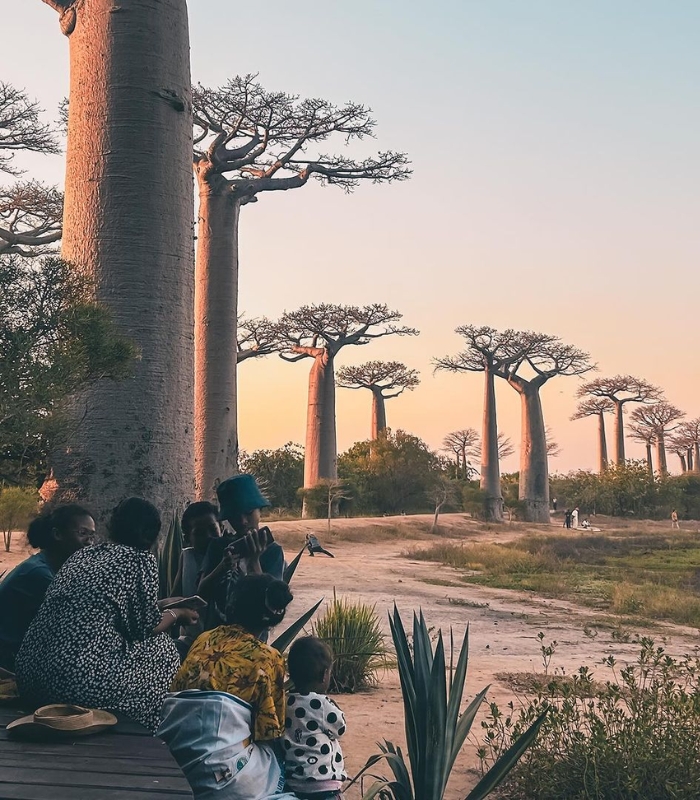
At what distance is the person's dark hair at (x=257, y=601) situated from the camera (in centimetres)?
252

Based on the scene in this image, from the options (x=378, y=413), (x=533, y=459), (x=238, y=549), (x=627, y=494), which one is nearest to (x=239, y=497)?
(x=238, y=549)

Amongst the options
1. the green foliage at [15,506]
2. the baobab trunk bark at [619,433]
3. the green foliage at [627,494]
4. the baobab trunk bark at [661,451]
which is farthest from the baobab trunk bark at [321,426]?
the baobab trunk bark at [661,451]

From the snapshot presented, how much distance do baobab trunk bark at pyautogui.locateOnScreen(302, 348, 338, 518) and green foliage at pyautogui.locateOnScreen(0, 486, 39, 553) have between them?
11.6 meters

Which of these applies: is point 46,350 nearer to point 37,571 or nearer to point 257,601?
point 37,571

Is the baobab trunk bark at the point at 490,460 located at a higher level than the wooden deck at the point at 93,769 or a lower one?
higher

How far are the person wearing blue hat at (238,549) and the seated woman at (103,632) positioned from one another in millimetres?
303

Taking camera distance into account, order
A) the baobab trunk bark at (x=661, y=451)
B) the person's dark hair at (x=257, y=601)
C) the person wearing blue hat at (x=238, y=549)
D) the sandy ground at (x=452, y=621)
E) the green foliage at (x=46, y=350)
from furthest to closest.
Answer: the baobab trunk bark at (x=661, y=451) < the green foliage at (x=46, y=350) < the sandy ground at (x=452, y=621) < the person wearing blue hat at (x=238, y=549) < the person's dark hair at (x=257, y=601)

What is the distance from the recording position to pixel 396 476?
1275 inches

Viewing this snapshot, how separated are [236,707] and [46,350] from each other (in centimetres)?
438

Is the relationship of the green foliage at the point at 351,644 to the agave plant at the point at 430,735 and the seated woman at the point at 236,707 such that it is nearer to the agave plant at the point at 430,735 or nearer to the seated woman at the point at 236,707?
the agave plant at the point at 430,735

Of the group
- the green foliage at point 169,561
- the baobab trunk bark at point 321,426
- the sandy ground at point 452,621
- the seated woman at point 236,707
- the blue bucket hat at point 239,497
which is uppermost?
the baobab trunk bark at point 321,426

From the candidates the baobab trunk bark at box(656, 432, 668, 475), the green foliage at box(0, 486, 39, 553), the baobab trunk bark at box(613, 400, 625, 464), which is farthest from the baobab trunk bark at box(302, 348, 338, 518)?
the baobab trunk bark at box(656, 432, 668, 475)

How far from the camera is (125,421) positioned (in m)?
5.97

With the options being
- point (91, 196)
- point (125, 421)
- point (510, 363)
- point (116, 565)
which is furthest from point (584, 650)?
point (510, 363)
